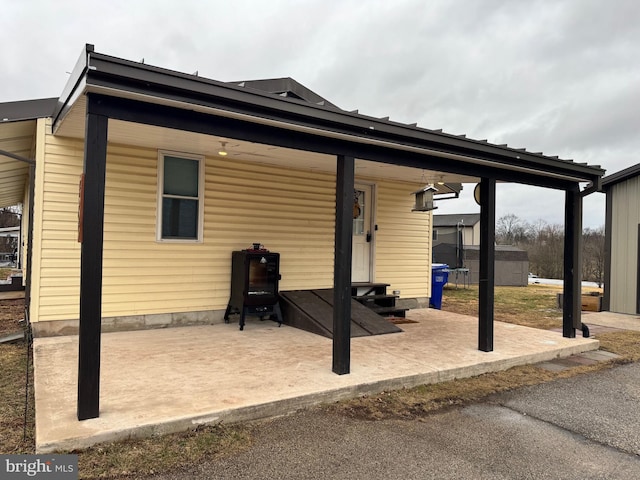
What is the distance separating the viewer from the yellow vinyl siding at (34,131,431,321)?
16.9ft

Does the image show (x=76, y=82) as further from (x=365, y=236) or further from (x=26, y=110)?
(x=365, y=236)

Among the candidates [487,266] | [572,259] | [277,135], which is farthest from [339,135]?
[572,259]

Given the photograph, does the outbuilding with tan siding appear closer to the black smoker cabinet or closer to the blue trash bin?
the blue trash bin

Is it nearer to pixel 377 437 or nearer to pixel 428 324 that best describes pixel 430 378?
pixel 377 437

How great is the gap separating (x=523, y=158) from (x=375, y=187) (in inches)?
119

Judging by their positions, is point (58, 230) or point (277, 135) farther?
point (58, 230)

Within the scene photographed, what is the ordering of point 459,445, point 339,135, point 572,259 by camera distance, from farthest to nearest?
point 572,259 < point 339,135 < point 459,445

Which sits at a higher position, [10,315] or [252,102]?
[252,102]

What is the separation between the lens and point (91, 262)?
2857 mm

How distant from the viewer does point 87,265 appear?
9.34ft

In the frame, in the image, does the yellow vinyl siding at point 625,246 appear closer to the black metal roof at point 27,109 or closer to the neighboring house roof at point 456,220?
the black metal roof at point 27,109

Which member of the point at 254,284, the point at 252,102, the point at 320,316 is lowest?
the point at 320,316

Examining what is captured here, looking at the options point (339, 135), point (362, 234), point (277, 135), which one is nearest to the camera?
point (277, 135)

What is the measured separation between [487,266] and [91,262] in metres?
4.22
